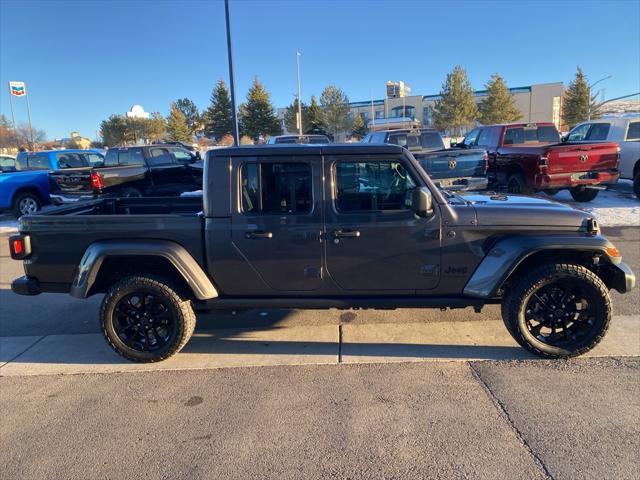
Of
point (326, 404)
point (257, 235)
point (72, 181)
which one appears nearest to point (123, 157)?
point (72, 181)

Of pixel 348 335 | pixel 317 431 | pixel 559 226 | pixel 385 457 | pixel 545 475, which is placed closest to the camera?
pixel 545 475

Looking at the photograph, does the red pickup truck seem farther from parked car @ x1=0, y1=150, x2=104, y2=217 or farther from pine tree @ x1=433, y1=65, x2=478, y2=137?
pine tree @ x1=433, y1=65, x2=478, y2=137

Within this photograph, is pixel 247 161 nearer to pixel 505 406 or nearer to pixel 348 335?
pixel 348 335

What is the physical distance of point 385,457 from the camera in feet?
9.18

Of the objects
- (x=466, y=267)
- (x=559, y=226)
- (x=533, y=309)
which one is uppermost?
(x=559, y=226)

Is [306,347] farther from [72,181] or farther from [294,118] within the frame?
[294,118]

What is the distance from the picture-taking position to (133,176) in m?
13.0

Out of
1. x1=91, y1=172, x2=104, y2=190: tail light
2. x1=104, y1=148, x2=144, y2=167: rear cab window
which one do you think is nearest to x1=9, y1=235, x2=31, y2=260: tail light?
x1=91, y1=172, x2=104, y2=190: tail light

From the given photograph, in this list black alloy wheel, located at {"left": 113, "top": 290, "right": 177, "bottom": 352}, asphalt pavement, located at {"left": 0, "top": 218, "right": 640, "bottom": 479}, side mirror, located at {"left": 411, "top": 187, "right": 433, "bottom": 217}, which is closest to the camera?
asphalt pavement, located at {"left": 0, "top": 218, "right": 640, "bottom": 479}

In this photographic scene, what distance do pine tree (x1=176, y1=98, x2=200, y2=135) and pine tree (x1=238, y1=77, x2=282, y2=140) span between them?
14.5 meters

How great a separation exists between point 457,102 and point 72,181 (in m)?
43.0

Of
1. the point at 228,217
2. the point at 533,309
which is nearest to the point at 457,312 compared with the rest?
the point at 533,309

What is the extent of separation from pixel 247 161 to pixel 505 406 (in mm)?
2690

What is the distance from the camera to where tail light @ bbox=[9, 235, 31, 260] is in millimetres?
4113
